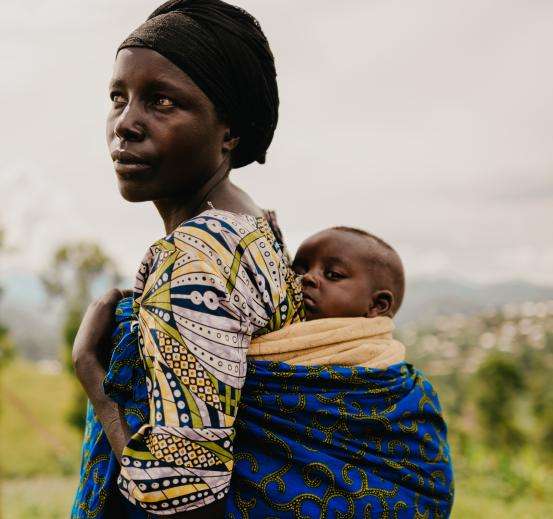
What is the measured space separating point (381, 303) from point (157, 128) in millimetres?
800

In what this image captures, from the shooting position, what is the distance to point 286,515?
146 centimetres

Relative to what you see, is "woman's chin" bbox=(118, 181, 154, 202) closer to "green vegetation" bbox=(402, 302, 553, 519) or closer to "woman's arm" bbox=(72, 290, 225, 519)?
"woman's arm" bbox=(72, 290, 225, 519)

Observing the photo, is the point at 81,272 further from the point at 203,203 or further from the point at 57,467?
the point at 203,203

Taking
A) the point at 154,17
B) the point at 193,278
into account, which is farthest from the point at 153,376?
the point at 154,17

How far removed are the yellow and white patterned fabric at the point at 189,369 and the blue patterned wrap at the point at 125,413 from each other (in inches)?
3.8

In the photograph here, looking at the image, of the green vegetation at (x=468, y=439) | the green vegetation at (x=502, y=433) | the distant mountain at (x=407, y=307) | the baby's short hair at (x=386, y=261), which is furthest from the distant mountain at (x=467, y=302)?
the baby's short hair at (x=386, y=261)

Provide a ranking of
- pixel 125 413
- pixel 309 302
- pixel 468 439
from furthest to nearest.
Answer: pixel 468 439
pixel 309 302
pixel 125 413

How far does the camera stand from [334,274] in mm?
1837

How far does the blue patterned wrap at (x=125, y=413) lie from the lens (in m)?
1.45

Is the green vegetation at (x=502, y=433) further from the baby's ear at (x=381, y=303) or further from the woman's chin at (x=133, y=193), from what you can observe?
the woman's chin at (x=133, y=193)

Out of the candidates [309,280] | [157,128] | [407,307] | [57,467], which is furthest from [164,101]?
[407,307]

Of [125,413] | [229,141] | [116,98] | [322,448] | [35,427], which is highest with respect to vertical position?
[116,98]

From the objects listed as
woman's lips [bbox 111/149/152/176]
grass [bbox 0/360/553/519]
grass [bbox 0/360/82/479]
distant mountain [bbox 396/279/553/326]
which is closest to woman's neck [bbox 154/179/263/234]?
woman's lips [bbox 111/149/152/176]

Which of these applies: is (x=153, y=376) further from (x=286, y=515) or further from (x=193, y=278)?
(x=286, y=515)
